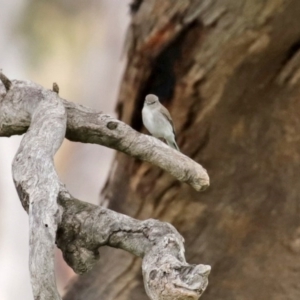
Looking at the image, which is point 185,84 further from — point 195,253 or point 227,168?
point 195,253

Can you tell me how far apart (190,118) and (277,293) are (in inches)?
14.3

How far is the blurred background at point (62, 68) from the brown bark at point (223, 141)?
2.92 feet

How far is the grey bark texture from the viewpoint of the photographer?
47 cm

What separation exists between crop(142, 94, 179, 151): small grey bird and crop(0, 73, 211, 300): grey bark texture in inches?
7.8

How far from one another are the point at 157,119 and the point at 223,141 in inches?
6.3

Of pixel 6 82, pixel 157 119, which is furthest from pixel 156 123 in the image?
pixel 6 82

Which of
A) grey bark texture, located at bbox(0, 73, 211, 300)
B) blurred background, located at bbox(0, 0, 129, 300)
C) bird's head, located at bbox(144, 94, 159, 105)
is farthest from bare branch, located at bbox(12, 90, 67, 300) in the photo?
blurred background, located at bbox(0, 0, 129, 300)

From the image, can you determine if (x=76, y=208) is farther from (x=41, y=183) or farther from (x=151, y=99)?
(x=151, y=99)

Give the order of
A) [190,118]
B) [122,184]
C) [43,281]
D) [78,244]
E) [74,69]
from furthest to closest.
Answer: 1. [74,69]
2. [122,184]
3. [190,118]
4. [78,244]
5. [43,281]

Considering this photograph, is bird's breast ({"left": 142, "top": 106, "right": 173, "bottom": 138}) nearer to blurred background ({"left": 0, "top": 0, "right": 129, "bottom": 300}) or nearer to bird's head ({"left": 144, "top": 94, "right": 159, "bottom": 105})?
bird's head ({"left": 144, "top": 94, "right": 159, "bottom": 105})

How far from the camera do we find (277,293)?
1080 mm

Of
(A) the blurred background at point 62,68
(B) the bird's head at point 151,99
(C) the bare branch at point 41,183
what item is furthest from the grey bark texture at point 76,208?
(A) the blurred background at point 62,68

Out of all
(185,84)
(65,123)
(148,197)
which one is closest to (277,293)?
(148,197)

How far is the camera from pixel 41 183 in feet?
1.74
